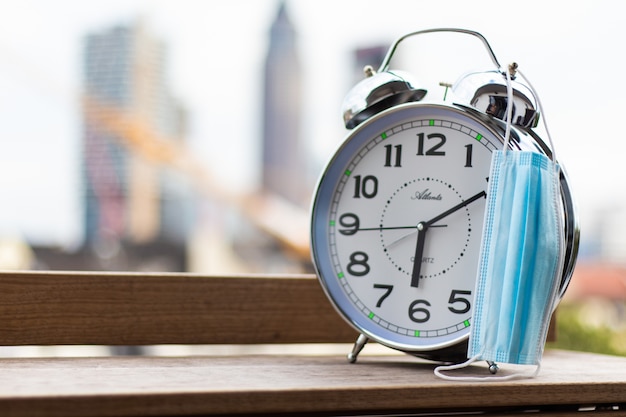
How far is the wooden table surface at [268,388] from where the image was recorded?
0.71 metres

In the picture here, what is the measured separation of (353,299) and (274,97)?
1079cm

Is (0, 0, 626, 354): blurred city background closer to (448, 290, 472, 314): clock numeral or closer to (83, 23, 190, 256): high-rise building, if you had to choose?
(83, 23, 190, 256): high-rise building

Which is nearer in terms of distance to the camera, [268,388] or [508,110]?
[268,388]

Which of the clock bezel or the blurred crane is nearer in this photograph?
the clock bezel

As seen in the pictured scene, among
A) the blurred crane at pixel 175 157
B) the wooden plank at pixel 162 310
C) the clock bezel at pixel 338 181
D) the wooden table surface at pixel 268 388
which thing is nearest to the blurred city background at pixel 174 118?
the blurred crane at pixel 175 157

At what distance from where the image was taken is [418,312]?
41.3 inches

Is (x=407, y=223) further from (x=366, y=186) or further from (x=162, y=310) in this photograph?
(x=162, y=310)

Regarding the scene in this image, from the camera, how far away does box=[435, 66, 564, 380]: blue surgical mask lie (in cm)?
91

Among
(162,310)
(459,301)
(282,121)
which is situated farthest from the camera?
(282,121)

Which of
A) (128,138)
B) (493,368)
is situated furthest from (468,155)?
(128,138)

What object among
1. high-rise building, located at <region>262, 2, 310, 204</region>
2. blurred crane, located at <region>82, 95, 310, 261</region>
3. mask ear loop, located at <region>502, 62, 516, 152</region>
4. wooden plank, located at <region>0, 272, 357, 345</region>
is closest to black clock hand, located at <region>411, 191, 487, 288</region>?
mask ear loop, located at <region>502, 62, 516, 152</region>

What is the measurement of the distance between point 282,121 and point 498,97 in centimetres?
1072

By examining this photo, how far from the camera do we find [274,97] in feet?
38.4

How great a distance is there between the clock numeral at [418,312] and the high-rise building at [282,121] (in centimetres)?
999
